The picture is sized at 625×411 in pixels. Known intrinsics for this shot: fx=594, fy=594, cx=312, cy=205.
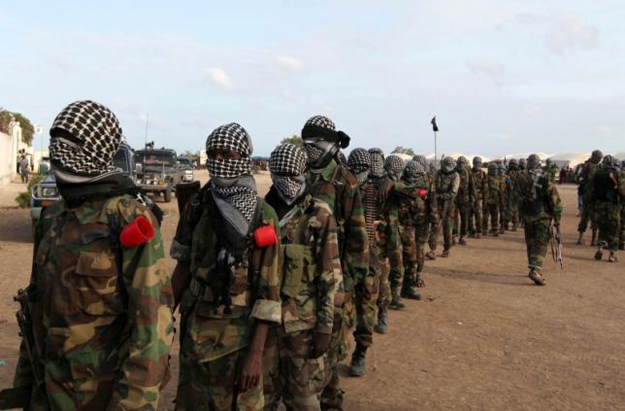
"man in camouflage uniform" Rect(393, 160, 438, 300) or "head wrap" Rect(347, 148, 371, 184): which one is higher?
"head wrap" Rect(347, 148, 371, 184)

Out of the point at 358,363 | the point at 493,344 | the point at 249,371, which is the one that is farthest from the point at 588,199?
the point at 249,371

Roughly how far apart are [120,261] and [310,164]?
241 cm

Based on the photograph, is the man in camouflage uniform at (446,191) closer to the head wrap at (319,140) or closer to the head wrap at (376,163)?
the head wrap at (376,163)

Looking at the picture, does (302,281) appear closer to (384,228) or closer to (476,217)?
(384,228)

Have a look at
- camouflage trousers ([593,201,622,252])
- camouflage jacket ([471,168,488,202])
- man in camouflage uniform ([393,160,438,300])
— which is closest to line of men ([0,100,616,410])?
man in camouflage uniform ([393,160,438,300])

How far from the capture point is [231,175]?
2857 millimetres

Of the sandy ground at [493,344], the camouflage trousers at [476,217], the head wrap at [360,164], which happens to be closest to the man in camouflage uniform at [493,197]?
the camouflage trousers at [476,217]

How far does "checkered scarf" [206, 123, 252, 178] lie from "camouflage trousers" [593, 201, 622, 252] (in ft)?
36.2

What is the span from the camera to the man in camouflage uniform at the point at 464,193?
13789 mm

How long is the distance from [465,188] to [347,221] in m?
10.4

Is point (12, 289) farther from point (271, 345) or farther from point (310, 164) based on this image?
point (271, 345)

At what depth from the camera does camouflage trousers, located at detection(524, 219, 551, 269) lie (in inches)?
368

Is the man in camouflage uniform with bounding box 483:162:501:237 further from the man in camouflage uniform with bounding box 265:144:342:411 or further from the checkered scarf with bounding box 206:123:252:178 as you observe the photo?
the checkered scarf with bounding box 206:123:252:178

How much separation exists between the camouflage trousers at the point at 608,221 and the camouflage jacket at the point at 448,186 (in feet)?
10.6
